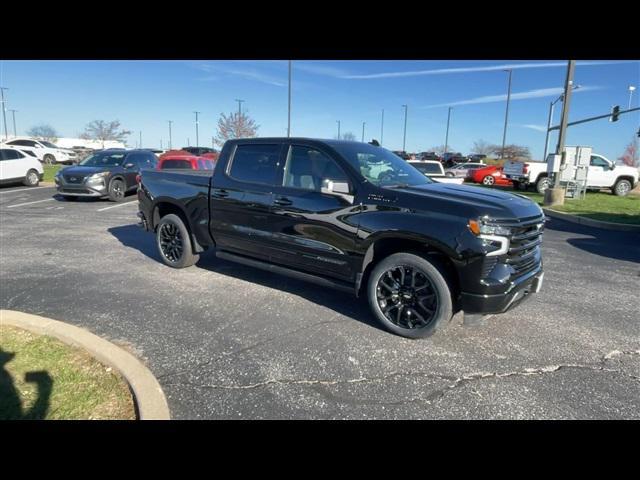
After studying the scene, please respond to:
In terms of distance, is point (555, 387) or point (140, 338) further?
point (140, 338)

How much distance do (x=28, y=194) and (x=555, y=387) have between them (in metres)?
17.3

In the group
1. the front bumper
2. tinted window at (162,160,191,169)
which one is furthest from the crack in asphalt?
tinted window at (162,160,191,169)

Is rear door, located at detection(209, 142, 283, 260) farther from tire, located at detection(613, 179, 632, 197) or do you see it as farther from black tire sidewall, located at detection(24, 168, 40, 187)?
tire, located at detection(613, 179, 632, 197)

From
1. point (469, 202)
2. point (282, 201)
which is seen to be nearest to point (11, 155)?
point (282, 201)

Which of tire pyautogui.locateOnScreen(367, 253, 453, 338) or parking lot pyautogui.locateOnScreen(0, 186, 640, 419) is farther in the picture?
tire pyautogui.locateOnScreen(367, 253, 453, 338)

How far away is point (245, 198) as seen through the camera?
4691 mm

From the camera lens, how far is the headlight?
127 inches

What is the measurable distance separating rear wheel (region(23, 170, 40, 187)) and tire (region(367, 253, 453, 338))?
1829 centimetres

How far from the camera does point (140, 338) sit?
3543 mm

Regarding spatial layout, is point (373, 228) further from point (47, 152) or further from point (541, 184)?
point (47, 152)

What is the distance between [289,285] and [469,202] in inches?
102

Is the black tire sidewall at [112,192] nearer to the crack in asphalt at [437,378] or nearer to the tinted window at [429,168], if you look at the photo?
the tinted window at [429,168]
